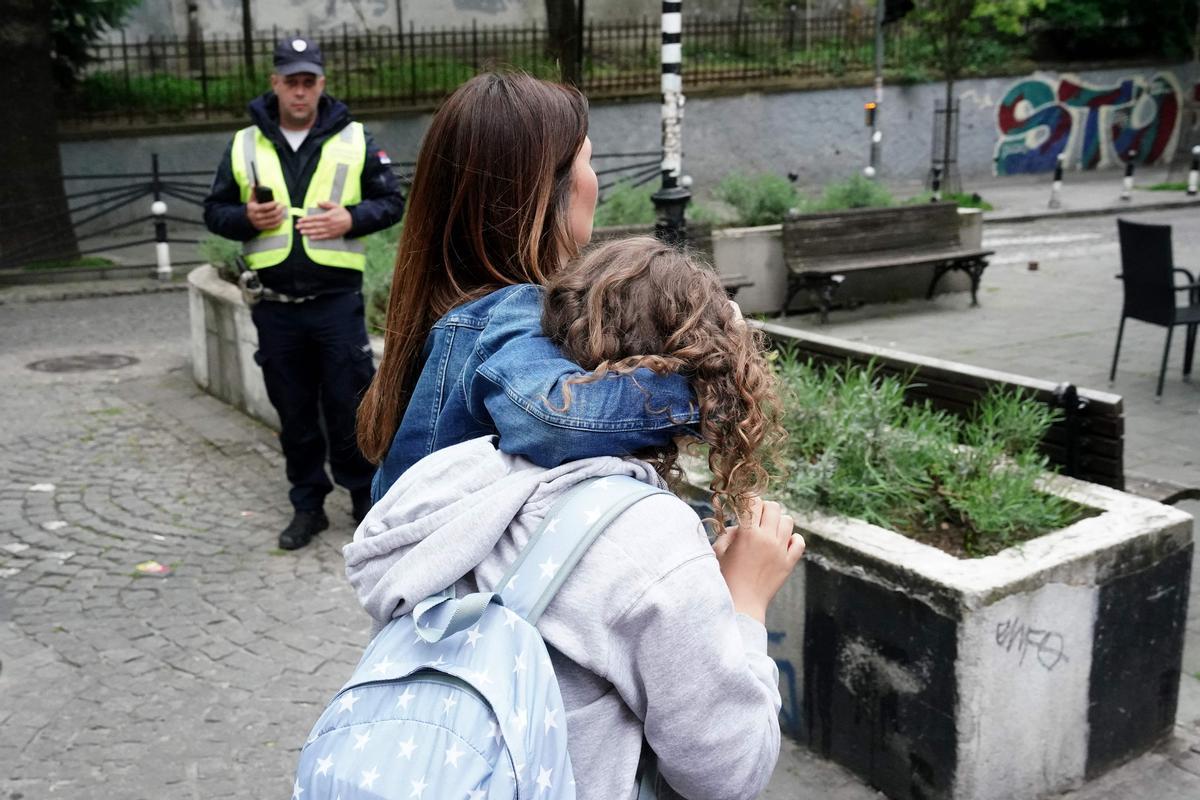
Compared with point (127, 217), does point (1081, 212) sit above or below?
below

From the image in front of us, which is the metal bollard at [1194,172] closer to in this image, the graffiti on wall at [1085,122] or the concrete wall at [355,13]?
the graffiti on wall at [1085,122]

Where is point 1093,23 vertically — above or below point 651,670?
above

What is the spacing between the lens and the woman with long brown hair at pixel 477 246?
1.77 m

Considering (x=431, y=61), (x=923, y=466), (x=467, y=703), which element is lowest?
(x=923, y=466)

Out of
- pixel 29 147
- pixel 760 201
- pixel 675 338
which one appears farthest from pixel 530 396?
pixel 29 147

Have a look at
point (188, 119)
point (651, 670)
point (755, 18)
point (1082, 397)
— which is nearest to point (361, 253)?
point (1082, 397)

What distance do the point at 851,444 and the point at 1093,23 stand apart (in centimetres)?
2689

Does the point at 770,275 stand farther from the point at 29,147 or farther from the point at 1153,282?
the point at 29,147

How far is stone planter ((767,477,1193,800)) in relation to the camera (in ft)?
10.7

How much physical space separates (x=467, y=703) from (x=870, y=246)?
10824 mm

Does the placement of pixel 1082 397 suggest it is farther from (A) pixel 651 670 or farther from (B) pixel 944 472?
(A) pixel 651 670

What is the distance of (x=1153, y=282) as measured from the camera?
8070mm

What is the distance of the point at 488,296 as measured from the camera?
181cm

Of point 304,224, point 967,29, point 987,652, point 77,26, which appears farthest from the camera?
point 967,29
